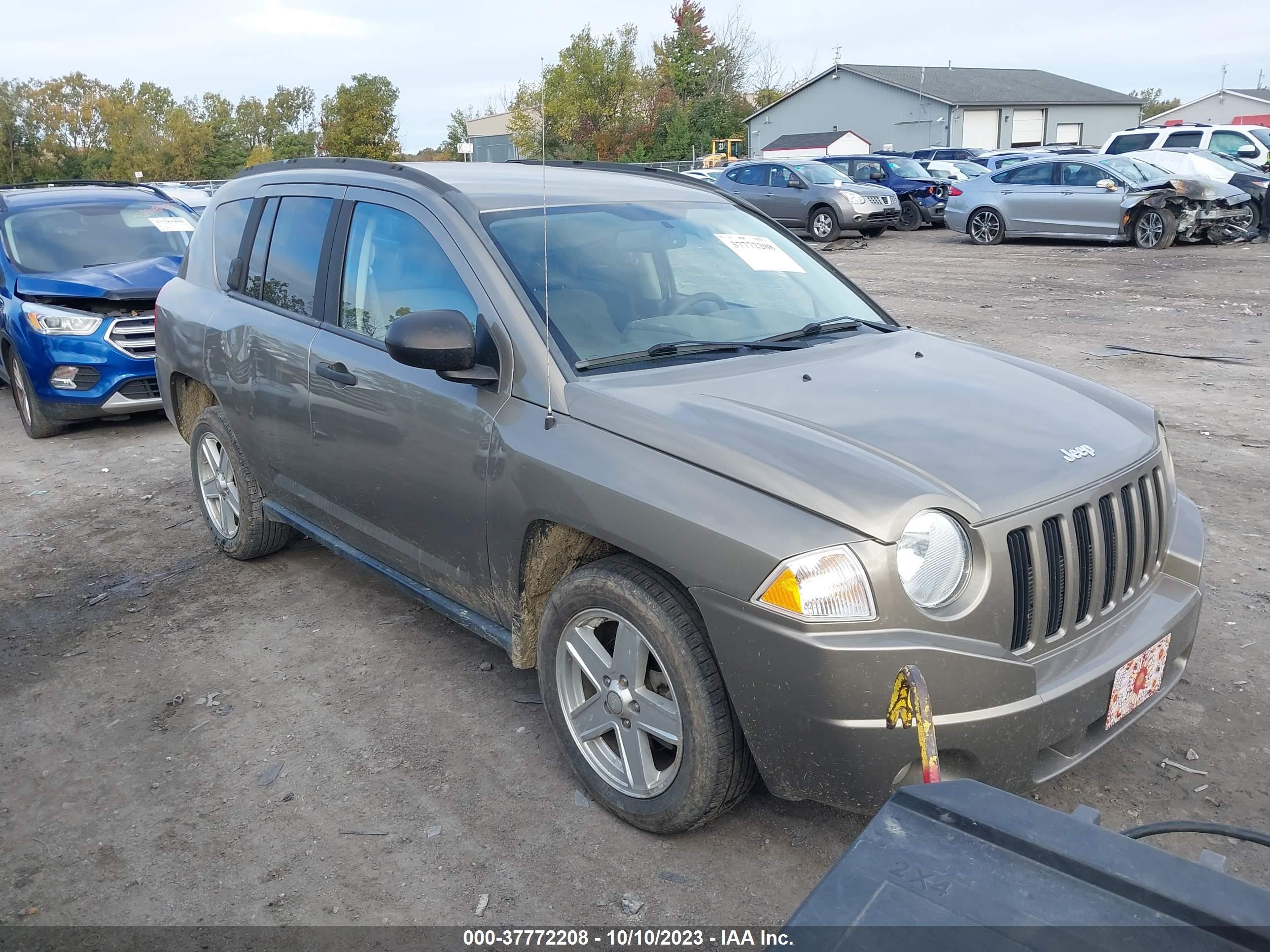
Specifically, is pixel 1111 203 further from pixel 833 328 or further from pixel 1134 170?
pixel 833 328

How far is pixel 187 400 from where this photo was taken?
5.62 metres

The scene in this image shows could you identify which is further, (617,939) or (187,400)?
(187,400)

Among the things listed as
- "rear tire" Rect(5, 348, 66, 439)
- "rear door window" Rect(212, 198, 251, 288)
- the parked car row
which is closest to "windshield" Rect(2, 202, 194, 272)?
"rear tire" Rect(5, 348, 66, 439)

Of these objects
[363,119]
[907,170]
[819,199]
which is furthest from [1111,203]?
[363,119]

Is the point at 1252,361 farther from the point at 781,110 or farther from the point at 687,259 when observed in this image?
the point at 781,110

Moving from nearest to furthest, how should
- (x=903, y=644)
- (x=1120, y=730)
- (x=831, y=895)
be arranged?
(x=831, y=895) → (x=903, y=644) → (x=1120, y=730)

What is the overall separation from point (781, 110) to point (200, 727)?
6020 centimetres

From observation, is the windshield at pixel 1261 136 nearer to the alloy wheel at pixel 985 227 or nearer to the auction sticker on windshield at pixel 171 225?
the alloy wheel at pixel 985 227

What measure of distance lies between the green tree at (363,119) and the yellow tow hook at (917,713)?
108ft

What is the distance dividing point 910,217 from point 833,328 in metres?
21.5

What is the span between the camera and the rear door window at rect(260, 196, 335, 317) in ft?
14.4

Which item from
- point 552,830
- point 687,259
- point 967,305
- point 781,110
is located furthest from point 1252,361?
point 781,110

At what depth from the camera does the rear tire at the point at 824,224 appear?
2147 centimetres

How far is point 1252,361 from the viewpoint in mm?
9250
